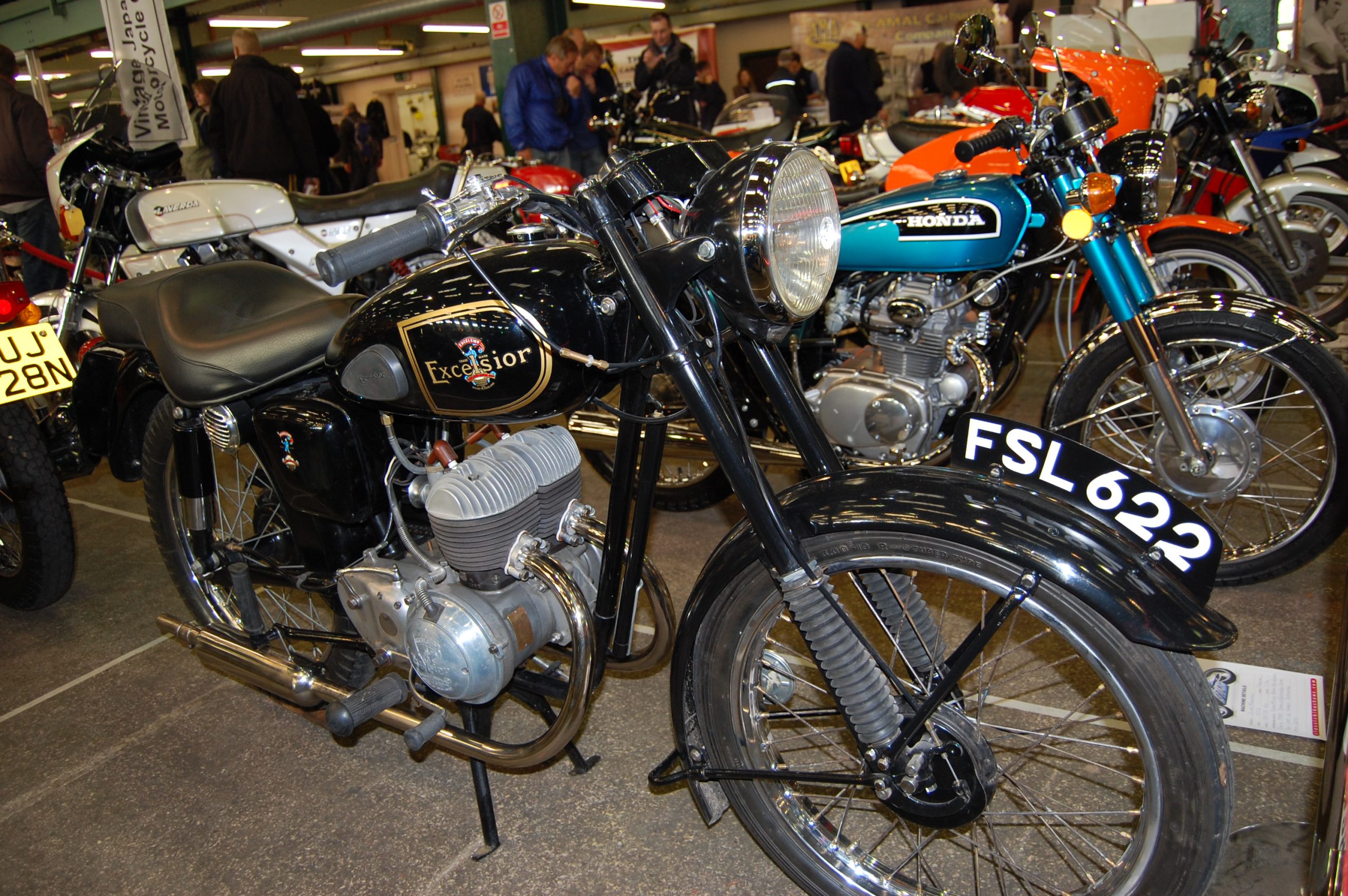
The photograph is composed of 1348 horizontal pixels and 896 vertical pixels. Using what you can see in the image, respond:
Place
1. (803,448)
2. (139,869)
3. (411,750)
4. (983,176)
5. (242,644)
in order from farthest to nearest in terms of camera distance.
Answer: (983,176) → (242,644) → (139,869) → (411,750) → (803,448)

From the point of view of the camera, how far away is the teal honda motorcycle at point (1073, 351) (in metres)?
2.44

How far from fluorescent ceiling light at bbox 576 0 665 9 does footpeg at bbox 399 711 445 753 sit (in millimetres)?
12742

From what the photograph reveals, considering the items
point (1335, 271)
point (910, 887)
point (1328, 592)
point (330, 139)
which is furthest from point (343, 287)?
point (1335, 271)

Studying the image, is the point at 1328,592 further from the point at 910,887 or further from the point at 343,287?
the point at 343,287

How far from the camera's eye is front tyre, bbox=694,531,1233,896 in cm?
123

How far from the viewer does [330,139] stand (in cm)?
814

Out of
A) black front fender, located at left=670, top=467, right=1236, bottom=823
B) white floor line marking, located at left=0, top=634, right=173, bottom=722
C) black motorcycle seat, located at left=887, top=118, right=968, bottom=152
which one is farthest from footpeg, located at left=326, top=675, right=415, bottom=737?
black motorcycle seat, located at left=887, top=118, right=968, bottom=152

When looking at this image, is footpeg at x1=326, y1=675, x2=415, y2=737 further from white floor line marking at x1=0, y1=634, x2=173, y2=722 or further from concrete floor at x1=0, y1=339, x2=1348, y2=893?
white floor line marking at x1=0, y1=634, x2=173, y2=722

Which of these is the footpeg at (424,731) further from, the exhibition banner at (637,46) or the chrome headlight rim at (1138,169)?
the exhibition banner at (637,46)

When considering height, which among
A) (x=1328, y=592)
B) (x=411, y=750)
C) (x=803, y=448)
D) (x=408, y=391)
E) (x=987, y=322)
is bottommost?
(x=1328, y=592)

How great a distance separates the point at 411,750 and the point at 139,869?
27.8 inches

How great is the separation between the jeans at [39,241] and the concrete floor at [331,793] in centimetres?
401

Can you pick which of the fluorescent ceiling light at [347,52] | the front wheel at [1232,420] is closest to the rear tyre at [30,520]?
the front wheel at [1232,420]

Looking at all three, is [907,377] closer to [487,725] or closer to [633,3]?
[487,725]
